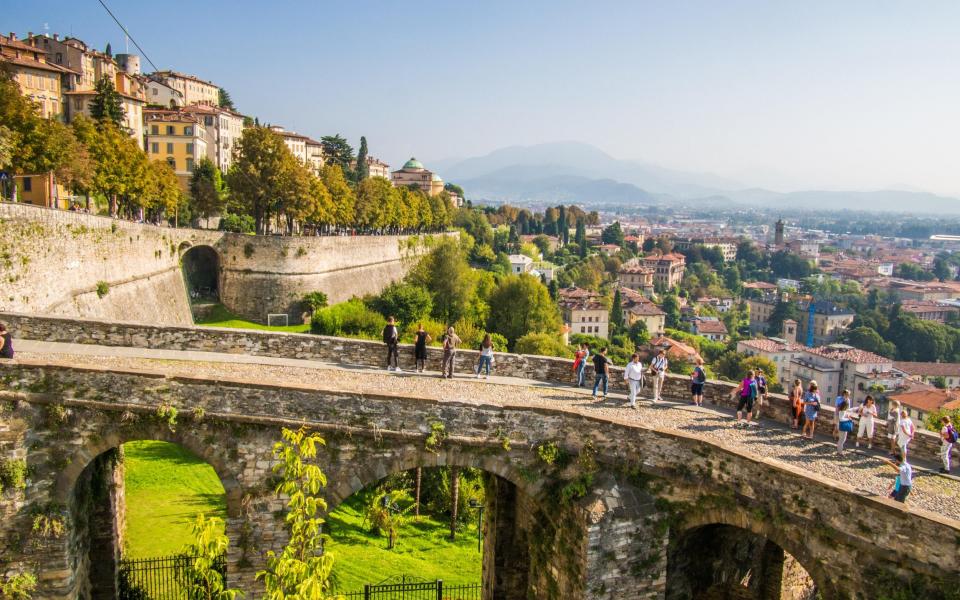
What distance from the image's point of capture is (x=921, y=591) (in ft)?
30.9

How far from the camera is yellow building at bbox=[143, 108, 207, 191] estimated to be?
76.9 metres

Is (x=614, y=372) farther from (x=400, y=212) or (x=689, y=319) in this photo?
(x=689, y=319)

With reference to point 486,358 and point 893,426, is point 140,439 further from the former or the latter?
point 893,426

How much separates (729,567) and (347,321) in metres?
37.9

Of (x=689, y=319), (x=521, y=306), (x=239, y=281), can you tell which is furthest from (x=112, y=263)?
(x=689, y=319)

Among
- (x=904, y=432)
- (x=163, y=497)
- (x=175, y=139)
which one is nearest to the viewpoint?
(x=904, y=432)

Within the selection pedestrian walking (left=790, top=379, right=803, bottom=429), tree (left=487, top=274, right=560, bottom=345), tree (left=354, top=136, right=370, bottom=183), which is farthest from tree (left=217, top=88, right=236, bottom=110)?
pedestrian walking (left=790, top=379, right=803, bottom=429)

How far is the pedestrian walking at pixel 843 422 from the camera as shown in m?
12.2

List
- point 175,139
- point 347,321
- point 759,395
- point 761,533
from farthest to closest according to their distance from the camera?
point 175,139 → point 347,321 → point 759,395 → point 761,533

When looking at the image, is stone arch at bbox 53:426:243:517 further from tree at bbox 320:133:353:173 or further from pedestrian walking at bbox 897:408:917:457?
tree at bbox 320:133:353:173

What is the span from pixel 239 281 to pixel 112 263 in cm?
1898

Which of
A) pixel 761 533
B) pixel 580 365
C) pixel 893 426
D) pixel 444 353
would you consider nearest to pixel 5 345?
pixel 444 353

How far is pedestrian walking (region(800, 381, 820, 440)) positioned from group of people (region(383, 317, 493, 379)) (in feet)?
20.5

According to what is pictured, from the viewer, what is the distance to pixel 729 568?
523 inches
